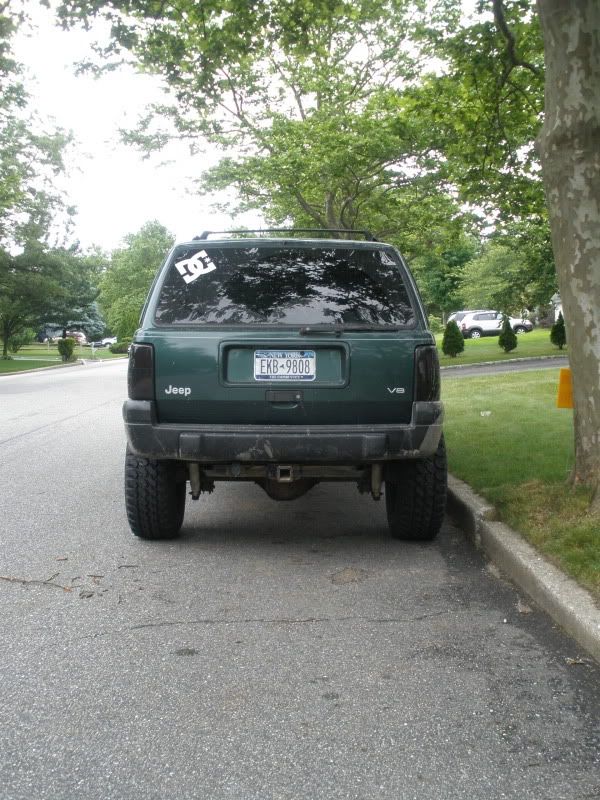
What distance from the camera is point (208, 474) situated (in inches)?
207

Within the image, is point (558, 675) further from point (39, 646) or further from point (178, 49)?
point (178, 49)

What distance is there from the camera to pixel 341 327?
5008 mm

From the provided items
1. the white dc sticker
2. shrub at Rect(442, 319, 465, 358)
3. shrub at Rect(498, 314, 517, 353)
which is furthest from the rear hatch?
shrub at Rect(498, 314, 517, 353)

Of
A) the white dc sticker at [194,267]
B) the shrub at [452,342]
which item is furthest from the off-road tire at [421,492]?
the shrub at [452,342]

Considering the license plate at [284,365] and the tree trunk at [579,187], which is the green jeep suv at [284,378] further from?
the tree trunk at [579,187]

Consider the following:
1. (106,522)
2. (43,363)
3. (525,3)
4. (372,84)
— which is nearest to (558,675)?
(106,522)

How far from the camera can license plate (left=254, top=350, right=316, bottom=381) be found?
4.95 meters

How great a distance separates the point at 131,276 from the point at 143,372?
76.7m

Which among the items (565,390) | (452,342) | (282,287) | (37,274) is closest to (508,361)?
(452,342)

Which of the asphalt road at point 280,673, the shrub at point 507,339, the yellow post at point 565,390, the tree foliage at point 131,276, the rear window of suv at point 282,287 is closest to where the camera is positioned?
the asphalt road at point 280,673

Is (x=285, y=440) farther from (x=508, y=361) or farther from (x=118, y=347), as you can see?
(x=118, y=347)

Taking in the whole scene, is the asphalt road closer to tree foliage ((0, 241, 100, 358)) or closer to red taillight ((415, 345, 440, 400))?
red taillight ((415, 345, 440, 400))

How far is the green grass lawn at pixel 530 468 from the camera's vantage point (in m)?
4.71

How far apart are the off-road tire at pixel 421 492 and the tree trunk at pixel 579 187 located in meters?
0.99
